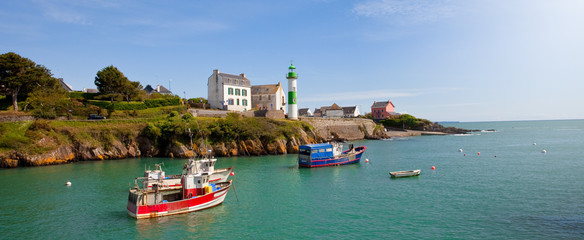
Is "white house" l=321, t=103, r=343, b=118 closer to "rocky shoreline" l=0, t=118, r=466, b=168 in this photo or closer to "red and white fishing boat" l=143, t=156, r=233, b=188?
"rocky shoreline" l=0, t=118, r=466, b=168

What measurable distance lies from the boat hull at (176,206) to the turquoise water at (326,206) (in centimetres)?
48

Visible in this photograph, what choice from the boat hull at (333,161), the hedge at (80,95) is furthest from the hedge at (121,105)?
the boat hull at (333,161)

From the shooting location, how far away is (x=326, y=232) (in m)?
19.4

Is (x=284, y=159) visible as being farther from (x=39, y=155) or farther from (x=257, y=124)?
(x=39, y=155)

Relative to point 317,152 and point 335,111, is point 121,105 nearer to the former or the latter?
point 317,152

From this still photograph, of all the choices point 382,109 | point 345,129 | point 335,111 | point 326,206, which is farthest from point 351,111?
point 326,206

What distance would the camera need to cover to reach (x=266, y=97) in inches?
3285

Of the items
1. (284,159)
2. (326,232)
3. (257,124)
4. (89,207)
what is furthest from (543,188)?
(257,124)

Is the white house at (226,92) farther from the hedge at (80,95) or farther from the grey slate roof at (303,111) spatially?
the grey slate roof at (303,111)

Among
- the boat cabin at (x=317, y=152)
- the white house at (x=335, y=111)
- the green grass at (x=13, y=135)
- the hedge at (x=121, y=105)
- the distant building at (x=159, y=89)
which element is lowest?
A: the boat cabin at (x=317, y=152)

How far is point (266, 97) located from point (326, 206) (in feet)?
199

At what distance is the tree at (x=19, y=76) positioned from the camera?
56.1 m

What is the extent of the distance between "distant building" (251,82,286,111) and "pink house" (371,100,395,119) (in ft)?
221

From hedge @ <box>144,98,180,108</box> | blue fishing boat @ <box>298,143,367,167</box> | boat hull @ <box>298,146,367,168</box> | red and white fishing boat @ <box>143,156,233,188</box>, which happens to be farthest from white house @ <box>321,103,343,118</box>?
red and white fishing boat @ <box>143,156,233,188</box>
